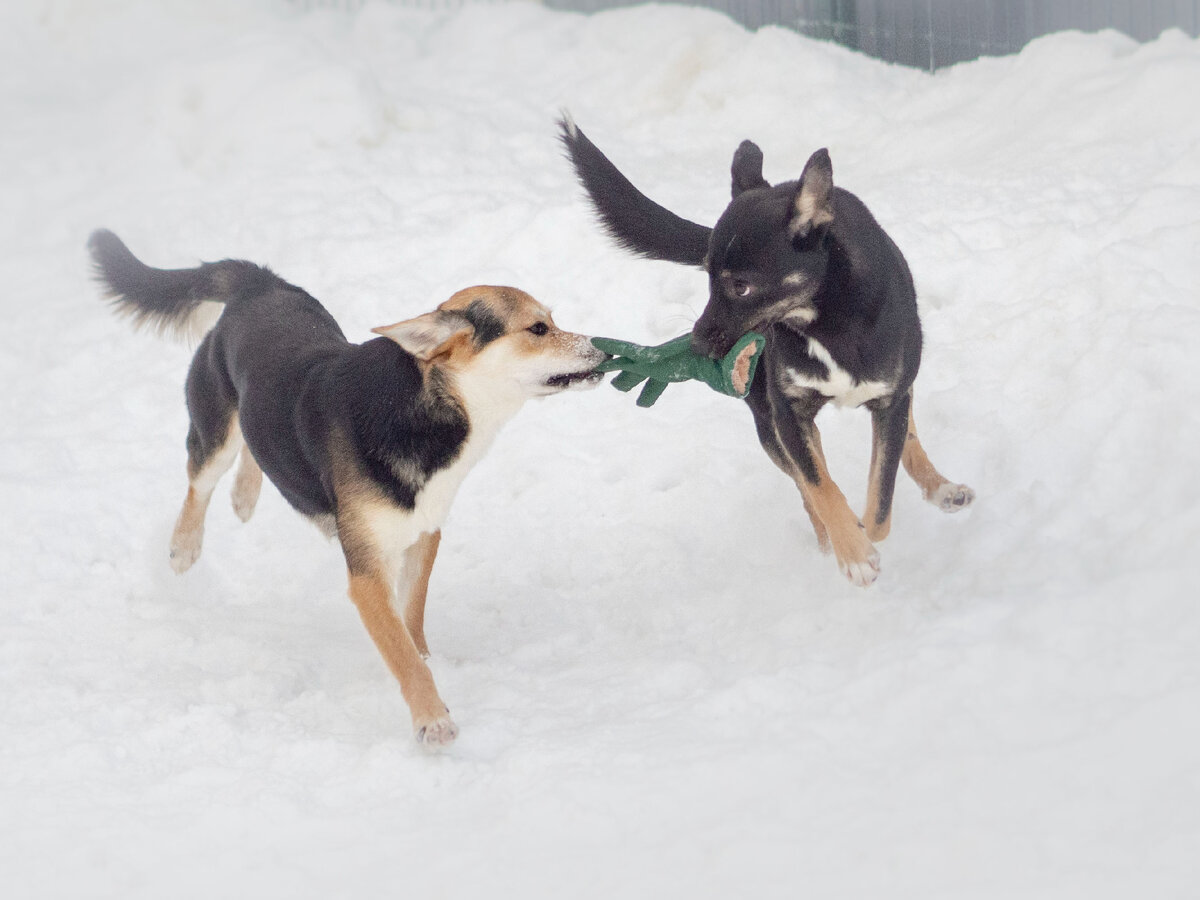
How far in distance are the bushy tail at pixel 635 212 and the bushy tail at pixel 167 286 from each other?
139cm

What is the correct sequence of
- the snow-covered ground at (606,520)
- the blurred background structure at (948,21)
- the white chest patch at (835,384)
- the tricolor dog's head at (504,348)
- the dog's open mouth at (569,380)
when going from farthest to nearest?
the blurred background structure at (948,21) < the white chest patch at (835,384) < the dog's open mouth at (569,380) < the tricolor dog's head at (504,348) < the snow-covered ground at (606,520)

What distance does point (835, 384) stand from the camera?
414 centimetres

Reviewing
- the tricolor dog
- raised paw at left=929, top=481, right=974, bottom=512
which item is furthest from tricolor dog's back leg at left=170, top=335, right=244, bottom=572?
raised paw at left=929, top=481, right=974, bottom=512

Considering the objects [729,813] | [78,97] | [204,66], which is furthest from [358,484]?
[78,97]

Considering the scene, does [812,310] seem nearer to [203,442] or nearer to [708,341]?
[708,341]

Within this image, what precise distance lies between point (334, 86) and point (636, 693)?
581 cm

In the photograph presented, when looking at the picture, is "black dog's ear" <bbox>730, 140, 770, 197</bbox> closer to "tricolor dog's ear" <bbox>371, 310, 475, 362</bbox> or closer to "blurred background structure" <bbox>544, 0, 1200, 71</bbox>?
"tricolor dog's ear" <bbox>371, 310, 475, 362</bbox>

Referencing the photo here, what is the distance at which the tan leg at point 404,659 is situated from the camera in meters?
3.71

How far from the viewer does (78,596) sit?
5.08 m

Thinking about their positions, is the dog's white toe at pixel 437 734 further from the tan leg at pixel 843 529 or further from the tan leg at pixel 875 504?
the tan leg at pixel 875 504

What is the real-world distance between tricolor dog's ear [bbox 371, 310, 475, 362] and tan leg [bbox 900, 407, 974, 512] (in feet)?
5.86

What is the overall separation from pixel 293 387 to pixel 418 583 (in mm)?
838

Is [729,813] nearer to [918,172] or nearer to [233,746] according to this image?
[233,746]

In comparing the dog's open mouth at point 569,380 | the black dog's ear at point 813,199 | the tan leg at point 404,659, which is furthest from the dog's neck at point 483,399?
the black dog's ear at point 813,199
